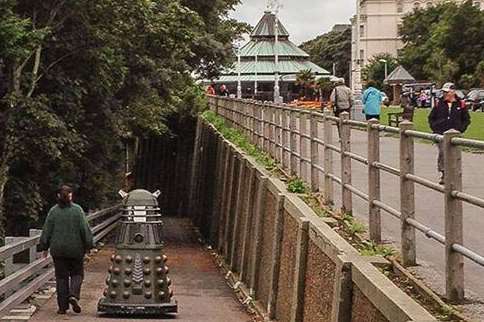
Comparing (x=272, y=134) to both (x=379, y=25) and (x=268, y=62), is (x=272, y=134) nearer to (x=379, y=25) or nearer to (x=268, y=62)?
(x=268, y=62)

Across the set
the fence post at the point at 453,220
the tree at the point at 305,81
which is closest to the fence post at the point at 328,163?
the fence post at the point at 453,220

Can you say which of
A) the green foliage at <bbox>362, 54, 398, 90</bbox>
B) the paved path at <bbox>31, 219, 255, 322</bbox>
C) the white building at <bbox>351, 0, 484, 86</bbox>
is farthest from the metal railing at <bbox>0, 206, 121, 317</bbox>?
the white building at <bbox>351, 0, 484, 86</bbox>

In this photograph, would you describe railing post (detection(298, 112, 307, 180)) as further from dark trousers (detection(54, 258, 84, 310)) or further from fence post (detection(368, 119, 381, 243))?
fence post (detection(368, 119, 381, 243))

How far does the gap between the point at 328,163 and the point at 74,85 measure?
446 inches

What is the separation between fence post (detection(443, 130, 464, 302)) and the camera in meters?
8.53

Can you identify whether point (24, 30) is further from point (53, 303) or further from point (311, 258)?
point (311, 258)

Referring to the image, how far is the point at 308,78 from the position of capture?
91.9 metres

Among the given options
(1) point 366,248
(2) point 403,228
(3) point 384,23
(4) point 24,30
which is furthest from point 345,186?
(3) point 384,23

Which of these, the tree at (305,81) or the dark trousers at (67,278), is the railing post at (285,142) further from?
the tree at (305,81)

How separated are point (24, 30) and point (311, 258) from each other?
11.3 metres

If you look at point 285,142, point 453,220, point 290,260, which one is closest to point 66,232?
point 290,260

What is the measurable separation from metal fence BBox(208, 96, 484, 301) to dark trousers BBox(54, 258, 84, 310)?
3650mm

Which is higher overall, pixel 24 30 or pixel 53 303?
pixel 24 30

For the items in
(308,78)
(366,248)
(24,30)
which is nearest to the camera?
(366,248)
